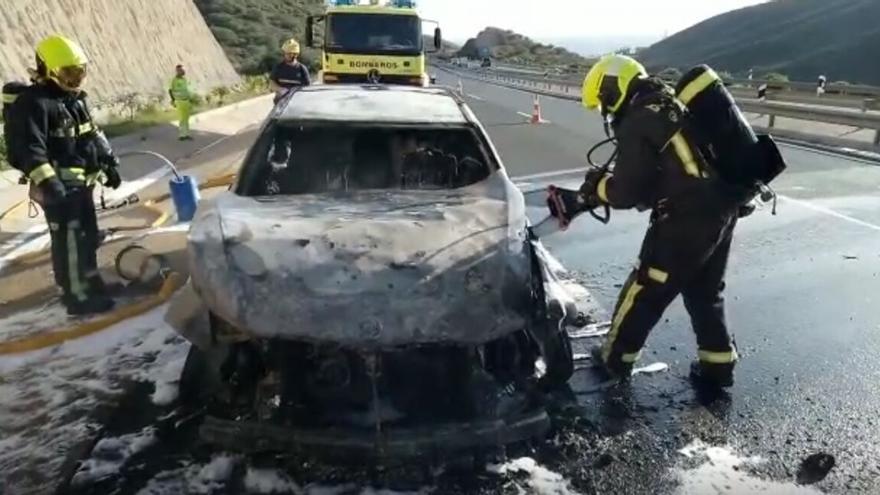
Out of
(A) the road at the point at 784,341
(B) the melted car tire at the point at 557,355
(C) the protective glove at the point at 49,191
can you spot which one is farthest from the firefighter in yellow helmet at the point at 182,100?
(B) the melted car tire at the point at 557,355

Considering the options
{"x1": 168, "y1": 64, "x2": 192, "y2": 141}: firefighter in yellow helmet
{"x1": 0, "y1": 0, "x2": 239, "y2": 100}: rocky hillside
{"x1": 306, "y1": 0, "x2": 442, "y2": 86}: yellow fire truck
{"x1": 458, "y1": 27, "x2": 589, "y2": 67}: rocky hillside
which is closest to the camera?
{"x1": 306, "y1": 0, "x2": 442, "y2": 86}: yellow fire truck

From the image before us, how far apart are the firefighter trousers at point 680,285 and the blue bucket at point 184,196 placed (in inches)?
198

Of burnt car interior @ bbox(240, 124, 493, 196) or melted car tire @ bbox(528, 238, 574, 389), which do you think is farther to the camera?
burnt car interior @ bbox(240, 124, 493, 196)

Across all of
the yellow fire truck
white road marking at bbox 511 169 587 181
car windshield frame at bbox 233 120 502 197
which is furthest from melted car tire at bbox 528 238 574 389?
the yellow fire truck

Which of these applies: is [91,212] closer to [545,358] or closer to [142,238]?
[142,238]

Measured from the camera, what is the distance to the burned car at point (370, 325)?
3.23m

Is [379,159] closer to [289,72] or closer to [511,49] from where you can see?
[289,72]

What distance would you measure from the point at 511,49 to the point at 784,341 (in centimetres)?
10279

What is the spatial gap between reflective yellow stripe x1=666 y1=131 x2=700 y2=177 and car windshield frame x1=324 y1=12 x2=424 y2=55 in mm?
11852

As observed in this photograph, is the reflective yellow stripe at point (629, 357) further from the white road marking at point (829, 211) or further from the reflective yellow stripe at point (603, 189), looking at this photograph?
the white road marking at point (829, 211)

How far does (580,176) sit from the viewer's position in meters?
11.1

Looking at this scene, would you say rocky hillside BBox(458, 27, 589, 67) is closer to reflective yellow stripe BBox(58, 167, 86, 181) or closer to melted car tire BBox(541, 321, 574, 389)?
reflective yellow stripe BBox(58, 167, 86, 181)

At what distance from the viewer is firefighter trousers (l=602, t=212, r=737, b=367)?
13.2 feet

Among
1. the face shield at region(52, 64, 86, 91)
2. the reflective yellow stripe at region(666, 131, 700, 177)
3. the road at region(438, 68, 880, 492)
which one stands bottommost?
the road at region(438, 68, 880, 492)
